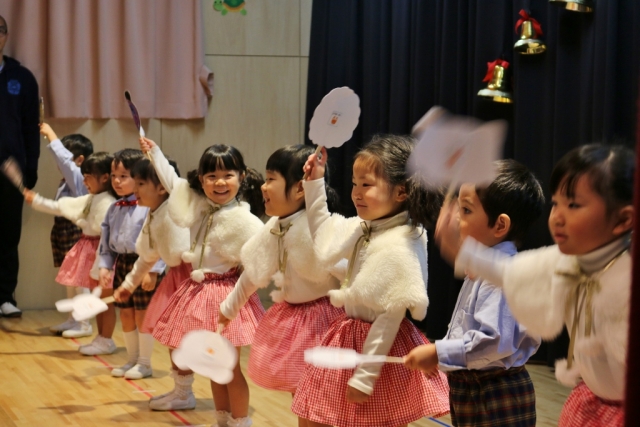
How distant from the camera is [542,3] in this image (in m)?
3.79

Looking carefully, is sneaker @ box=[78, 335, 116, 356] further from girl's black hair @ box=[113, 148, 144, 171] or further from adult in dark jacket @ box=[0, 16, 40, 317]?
adult in dark jacket @ box=[0, 16, 40, 317]

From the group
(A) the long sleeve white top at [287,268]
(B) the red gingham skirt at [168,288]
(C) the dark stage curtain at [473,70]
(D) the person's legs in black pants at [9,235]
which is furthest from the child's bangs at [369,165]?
(D) the person's legs in black pants at [9,235]

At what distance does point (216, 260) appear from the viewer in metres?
2.88

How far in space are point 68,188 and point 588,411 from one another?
403 cm

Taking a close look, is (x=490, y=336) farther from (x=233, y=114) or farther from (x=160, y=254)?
(x=233, y=114)

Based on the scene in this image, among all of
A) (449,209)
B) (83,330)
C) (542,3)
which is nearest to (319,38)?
(542,3)

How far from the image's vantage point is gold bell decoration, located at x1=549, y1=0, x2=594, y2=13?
3432mm

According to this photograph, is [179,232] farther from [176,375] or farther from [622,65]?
[622,65]

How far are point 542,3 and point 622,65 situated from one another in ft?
1.95

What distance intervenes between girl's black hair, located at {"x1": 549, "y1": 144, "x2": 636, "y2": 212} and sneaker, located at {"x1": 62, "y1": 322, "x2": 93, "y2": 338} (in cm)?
390

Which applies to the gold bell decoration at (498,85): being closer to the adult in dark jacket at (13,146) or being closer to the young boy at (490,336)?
the young boy at (490,336)

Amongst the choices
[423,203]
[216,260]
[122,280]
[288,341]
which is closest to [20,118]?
[122,280]

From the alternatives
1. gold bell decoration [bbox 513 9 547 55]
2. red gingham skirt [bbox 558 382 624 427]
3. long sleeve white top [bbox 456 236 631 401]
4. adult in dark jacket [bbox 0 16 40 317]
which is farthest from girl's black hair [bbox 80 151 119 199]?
red gingham skirt [bbox 558 382 624 427]

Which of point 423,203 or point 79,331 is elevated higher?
point 423,203
